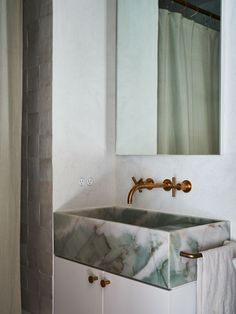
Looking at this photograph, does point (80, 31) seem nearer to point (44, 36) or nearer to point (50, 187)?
point (44, 36)

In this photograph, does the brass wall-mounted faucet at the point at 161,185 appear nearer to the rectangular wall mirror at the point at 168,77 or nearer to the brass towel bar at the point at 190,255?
the rectangular wall mirror at the point at 168,77

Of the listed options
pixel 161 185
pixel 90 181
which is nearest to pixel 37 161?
→ pixel 90 181

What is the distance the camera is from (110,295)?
168 centimetres

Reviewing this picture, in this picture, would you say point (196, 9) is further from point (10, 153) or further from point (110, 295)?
point (110, 295)

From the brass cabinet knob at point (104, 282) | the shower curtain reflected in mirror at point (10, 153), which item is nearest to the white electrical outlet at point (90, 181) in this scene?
the shower curtain reflected in mirror at point (10, 153)

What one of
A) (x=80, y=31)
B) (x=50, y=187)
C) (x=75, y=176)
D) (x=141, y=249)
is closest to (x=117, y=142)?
(x=75, y=176)

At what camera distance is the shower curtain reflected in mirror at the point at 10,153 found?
207cm

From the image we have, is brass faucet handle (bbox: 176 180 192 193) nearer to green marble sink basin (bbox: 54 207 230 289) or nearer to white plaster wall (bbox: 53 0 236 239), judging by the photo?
white plaster wall (bbox: 53 0 236 239)

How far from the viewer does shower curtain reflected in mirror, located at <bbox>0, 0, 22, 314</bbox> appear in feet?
6.79

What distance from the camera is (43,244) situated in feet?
6.81

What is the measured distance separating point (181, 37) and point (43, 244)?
1.26 m

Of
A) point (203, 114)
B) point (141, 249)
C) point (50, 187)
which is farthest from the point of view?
point (50, 187)

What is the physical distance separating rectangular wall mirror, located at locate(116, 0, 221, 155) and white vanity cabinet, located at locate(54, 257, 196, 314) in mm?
669

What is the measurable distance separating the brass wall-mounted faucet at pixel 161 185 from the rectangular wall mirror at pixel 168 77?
0.50ft
